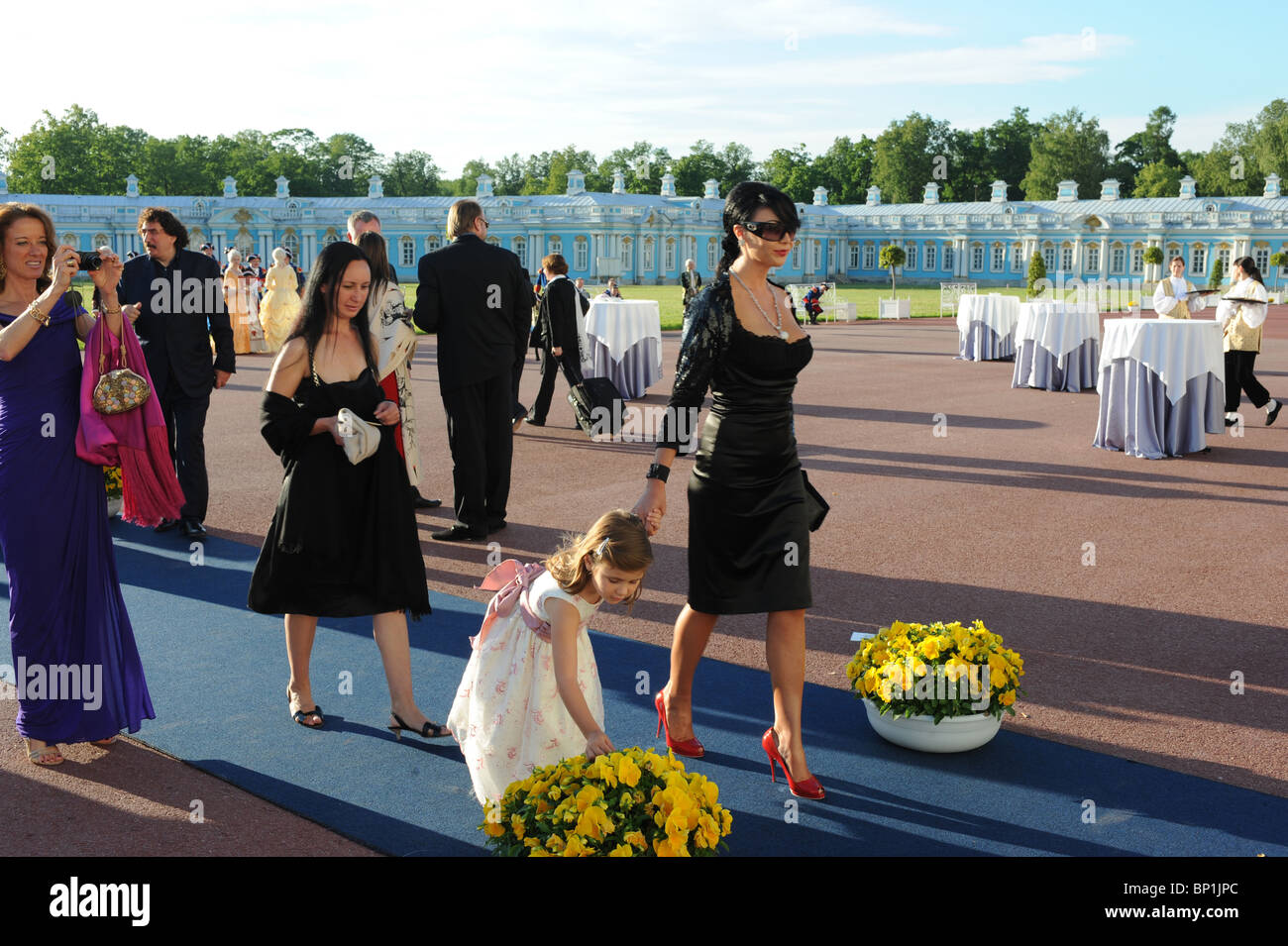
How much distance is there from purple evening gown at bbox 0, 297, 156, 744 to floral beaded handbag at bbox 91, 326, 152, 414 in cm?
10

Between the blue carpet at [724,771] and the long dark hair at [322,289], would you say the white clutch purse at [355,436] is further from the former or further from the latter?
the blue carpet at [724,771]

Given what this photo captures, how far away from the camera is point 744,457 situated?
374 cm

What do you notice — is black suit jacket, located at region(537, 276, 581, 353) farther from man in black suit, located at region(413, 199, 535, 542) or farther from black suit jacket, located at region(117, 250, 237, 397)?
black suit jacket, located at region(117, 250, 237, 397)

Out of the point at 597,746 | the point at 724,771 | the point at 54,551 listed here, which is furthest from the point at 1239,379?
the point at 54,551

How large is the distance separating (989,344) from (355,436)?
64.7 feet

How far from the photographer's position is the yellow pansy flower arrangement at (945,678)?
4113 millimetres

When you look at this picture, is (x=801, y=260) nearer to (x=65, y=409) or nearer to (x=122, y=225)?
(x=122, y=225)


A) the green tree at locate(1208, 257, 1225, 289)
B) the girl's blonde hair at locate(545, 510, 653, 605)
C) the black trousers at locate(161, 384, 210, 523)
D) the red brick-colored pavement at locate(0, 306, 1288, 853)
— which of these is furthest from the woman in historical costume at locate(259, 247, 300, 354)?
the green tree at locate(1208, 257, 1225, 289)

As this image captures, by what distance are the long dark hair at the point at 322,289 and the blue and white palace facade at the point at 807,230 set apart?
81.0 metres

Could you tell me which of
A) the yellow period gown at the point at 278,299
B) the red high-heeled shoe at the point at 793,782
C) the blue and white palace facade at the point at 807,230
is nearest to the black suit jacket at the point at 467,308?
the red high-heeled shoe at the point at 793,782

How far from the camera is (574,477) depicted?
957 cm

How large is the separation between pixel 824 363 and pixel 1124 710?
54.4 feet

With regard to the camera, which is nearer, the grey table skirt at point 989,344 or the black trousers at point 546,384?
the black trousers at point 546,384
